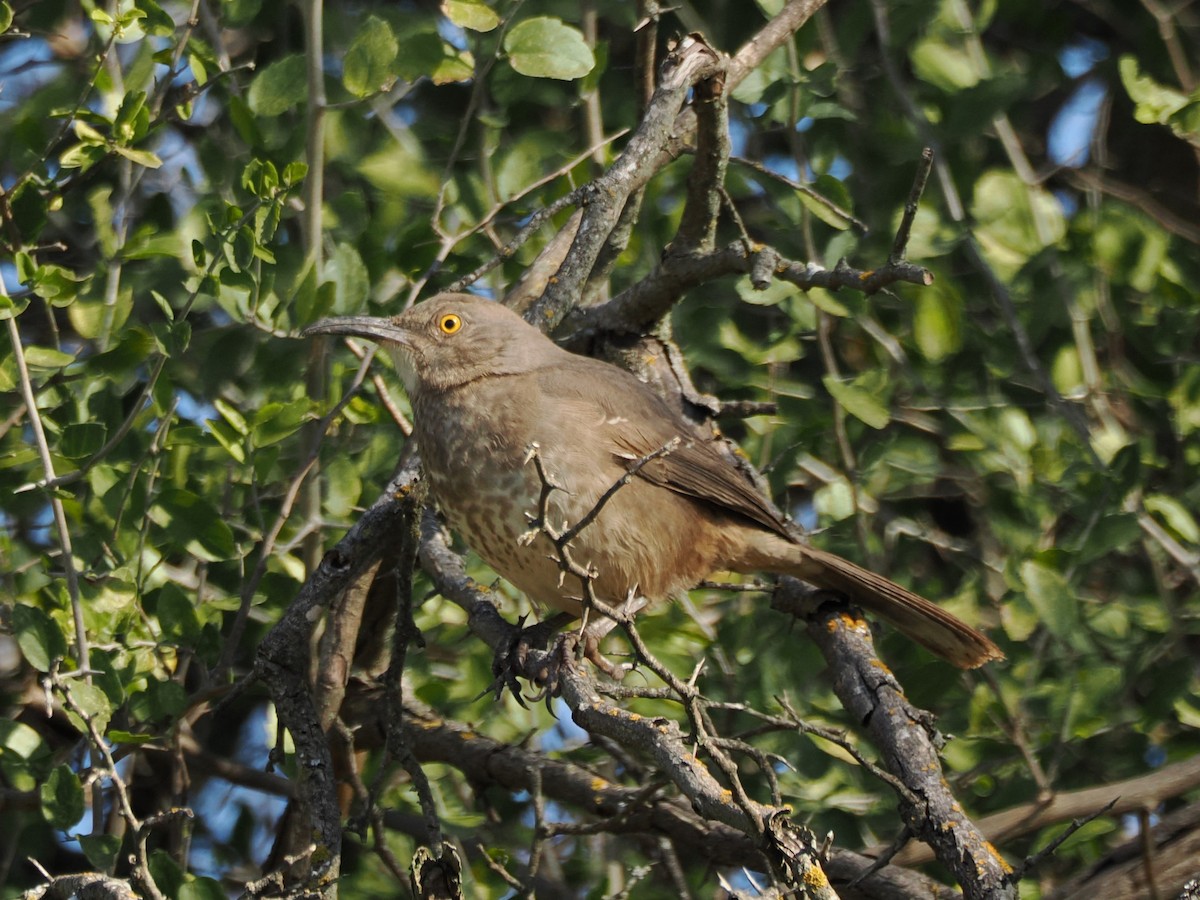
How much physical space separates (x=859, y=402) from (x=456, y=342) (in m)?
1.25

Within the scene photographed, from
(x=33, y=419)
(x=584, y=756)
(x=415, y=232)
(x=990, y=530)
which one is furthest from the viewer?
(x=990, y=530)

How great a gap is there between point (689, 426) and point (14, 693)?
2.43 metres

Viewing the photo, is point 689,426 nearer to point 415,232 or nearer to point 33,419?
point 415,232

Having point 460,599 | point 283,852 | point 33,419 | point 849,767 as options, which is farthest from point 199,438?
point 849,767

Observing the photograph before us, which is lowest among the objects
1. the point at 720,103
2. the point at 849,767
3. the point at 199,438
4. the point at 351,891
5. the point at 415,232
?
the point at 351,891

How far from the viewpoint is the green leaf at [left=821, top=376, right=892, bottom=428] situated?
14.7 feet

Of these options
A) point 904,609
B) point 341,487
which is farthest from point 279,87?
point 904,609

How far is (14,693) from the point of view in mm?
4891

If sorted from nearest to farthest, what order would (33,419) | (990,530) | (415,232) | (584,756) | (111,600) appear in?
(33,419) → (111,600) → (415,232) → (584,756) → (990,530)

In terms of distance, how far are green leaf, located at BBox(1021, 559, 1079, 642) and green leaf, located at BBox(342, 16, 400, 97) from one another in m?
2.33

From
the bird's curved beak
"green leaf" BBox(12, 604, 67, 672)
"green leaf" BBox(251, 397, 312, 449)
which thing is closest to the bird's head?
the bird's curved beak

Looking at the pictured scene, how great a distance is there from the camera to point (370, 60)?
4062 millimetres

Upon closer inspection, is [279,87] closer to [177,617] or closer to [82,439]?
[82,439]

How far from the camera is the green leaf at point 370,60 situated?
4047mm
